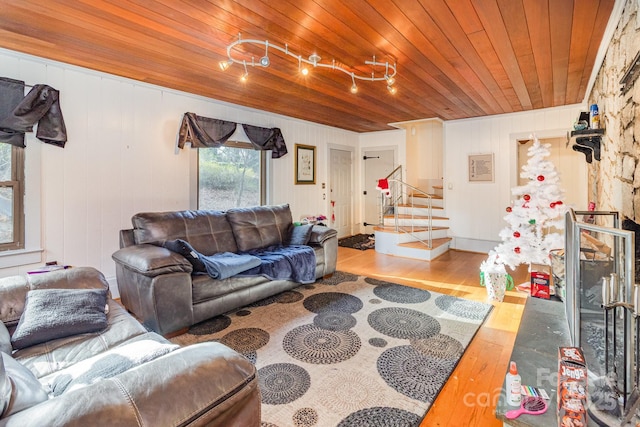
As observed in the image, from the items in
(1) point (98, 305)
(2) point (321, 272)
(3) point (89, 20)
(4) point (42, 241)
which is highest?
(3) point (89, 20)

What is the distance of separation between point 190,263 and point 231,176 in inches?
87.8

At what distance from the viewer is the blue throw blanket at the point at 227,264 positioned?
9.18ft

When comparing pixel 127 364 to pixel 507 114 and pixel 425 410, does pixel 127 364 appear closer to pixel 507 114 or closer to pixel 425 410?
pixel 425 410

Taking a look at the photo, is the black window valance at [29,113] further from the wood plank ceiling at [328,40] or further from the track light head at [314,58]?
the track light head at [314,58]

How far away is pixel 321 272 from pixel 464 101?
10.1ft

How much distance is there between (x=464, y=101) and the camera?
449cm

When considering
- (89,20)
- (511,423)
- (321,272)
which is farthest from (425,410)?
(89,20)

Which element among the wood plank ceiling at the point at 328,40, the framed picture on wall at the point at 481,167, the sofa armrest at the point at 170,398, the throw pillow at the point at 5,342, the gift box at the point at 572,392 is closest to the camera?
the sofa armrest at the point at 170,398

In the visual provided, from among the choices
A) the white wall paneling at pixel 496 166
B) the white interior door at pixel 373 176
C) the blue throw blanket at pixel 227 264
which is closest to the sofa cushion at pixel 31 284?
the blue throw blanket at pixel 227 264

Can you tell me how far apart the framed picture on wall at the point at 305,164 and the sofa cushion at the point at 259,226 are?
1.51 metres

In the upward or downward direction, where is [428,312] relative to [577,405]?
downward

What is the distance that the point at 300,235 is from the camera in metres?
4.04

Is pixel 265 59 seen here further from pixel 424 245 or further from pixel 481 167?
pixel 481 167

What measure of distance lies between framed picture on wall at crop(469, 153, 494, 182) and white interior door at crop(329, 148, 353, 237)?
2432 millimetres
